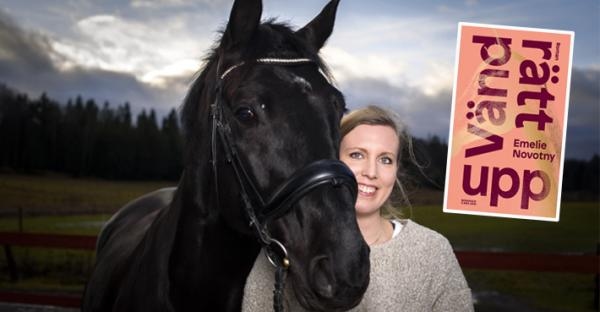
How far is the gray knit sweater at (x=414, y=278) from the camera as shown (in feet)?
4.73

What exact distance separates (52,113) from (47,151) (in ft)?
1.89

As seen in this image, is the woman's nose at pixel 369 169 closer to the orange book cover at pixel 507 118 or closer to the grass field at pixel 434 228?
the orange book cover at pixel 507 118

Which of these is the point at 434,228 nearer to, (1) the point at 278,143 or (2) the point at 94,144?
Answer: (2) the point at 94,144

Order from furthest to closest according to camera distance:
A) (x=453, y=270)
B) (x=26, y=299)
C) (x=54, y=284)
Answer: (x=54, y=284), (x=26, y=299), (x=453, y=270)

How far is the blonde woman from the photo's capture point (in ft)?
4.75

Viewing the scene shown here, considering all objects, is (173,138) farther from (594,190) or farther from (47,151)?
(594,190)

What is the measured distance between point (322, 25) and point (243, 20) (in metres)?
0.38

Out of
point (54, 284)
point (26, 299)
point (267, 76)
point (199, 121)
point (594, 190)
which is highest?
point (267, 76)

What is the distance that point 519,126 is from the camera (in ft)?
9.50

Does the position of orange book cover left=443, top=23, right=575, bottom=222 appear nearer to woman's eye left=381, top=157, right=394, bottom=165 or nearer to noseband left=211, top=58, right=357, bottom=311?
woman's eye left=381, top=157, right=394, bottom=165

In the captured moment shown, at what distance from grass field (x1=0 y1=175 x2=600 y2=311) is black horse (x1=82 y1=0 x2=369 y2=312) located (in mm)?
5291

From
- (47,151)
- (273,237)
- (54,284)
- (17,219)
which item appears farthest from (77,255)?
(273,237)

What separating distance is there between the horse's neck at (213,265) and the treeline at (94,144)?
19.6 feet

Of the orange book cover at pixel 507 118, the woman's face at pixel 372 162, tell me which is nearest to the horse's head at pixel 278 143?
the woman's face at pixel 372 162
